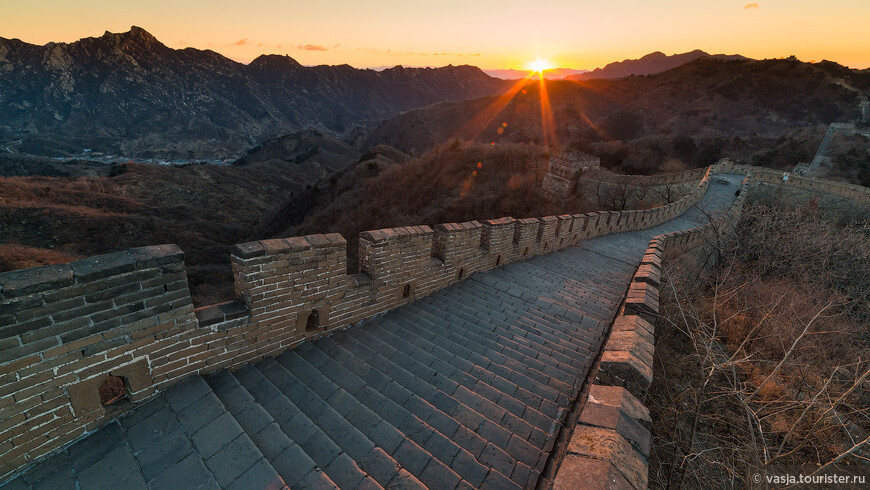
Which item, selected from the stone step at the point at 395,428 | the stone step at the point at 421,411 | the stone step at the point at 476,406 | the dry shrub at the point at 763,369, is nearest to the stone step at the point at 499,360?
the stone step at the point at 476,406

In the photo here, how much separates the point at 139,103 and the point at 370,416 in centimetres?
15416

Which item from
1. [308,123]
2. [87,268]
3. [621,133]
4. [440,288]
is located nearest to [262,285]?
[87,268]

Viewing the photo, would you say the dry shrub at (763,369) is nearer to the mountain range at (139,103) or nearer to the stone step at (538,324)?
the stone step at (538,324)

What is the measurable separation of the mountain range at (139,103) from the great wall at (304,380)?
335 feet

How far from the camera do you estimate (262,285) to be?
344 cm

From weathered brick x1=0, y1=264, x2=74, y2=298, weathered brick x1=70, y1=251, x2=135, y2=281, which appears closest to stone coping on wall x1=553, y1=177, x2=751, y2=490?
weathered brick x1=70, y1=251, x2=135, y2=281

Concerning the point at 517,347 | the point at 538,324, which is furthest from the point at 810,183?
the point at 517,347

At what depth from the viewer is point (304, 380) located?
3453mm

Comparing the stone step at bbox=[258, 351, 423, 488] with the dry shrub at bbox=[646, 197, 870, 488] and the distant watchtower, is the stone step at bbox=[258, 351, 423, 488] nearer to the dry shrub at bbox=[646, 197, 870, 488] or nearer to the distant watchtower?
the dry shrub at bbox=[646, 197, 870, 488]

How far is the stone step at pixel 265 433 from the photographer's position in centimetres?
233

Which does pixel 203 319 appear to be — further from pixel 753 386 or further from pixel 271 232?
pixel 271 232

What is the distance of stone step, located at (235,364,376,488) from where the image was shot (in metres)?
2.35

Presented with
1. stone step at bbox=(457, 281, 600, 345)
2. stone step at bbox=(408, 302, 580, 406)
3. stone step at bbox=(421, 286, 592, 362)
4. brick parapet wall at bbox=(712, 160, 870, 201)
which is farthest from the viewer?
brick parapet wall at bbox=(712, 160, 870, 201)

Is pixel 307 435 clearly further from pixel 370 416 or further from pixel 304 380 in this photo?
pixel 304 380
